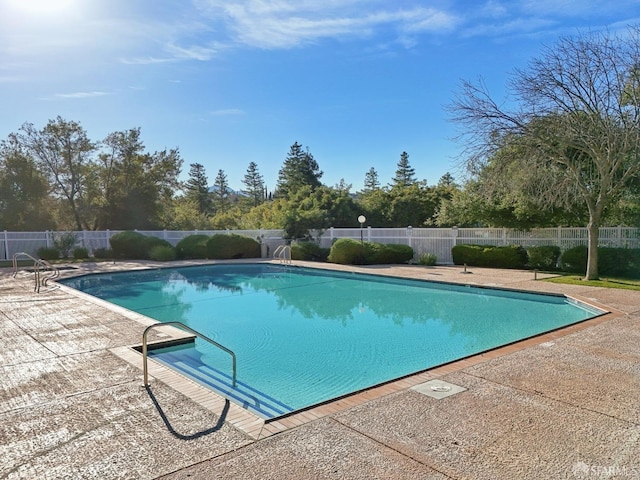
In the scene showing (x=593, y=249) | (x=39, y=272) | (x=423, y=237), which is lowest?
(x=39, y=272)

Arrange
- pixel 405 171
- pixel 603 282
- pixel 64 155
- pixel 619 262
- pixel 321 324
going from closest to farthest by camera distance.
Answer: pixel 321 324 → pixel 603 282 → pixel 619 262 → pixel 64 155 → pixel 405 171

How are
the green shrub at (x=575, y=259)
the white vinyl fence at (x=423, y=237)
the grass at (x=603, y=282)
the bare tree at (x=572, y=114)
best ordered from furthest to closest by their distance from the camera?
the white vinyl fence at (x=423, y=237) < the green shrub at (x=575, y=259) < the grass at (x=603, y=282) < the bare tree at (x=572, y=114)

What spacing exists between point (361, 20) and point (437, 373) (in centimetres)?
960

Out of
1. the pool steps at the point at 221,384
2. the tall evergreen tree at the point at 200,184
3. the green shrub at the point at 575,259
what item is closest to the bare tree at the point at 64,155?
the pool steps at the point at 221,384

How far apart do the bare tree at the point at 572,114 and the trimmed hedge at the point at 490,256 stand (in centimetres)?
321

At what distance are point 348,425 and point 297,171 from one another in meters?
41.6

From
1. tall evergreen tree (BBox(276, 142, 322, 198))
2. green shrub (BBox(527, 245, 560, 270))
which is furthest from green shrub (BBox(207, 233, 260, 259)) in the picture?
tall evergreen tree (BBox(276, 142, 322, 198))

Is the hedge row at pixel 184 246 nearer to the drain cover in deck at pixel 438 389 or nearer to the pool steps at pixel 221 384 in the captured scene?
the pool steps at pixel 221 384

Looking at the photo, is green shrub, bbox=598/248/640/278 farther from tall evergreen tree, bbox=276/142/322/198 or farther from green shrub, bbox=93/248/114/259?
tall evergreen tree, bbox=276/142/322/198

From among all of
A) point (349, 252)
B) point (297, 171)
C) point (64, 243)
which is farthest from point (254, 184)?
point (349, 252)

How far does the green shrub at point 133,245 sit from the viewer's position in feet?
68.9

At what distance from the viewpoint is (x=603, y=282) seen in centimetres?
1142

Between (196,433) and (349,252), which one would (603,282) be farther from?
(196,433)

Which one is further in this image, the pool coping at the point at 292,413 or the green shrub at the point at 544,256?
the green shrub at the point at 544,256
